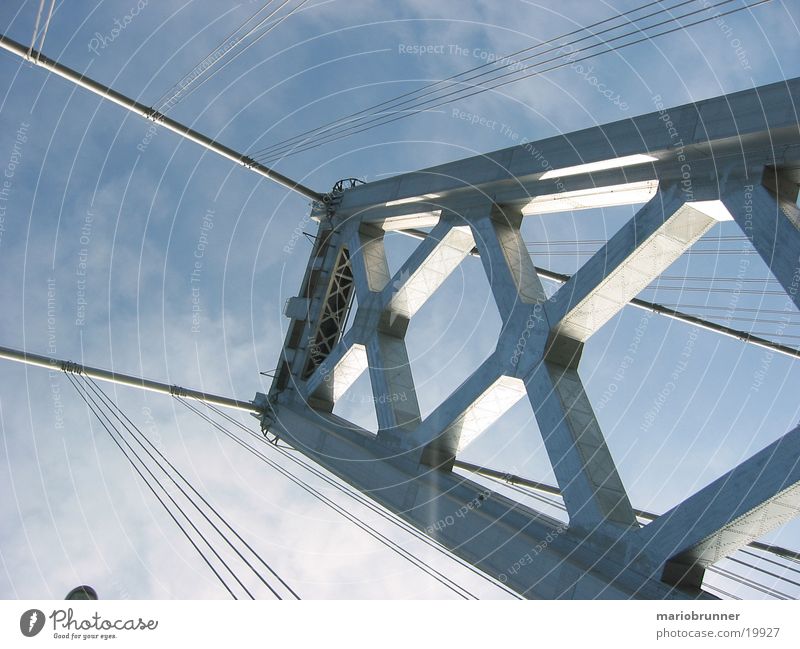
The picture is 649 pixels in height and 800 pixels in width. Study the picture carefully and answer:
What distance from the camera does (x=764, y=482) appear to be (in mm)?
6594

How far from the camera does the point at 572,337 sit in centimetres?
1002

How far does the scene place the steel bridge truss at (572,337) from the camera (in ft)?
24.2

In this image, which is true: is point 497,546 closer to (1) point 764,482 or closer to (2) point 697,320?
(1) point 764,482
